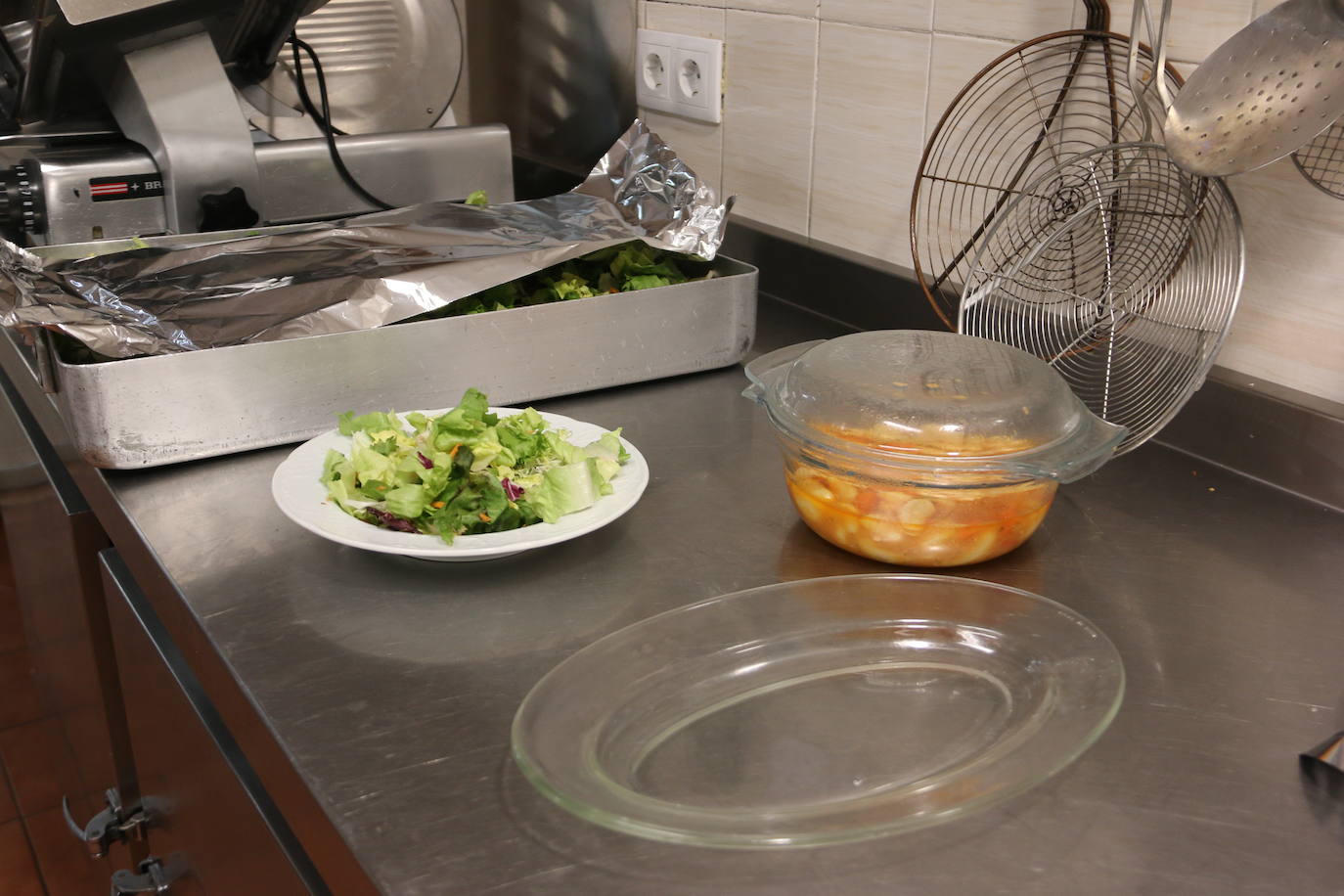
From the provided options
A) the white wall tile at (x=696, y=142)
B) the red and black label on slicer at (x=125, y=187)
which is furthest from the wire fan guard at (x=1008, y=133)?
the red and black label on slicer at (x=125, y=187)

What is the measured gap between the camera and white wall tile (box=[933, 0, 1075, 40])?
938 millimetres

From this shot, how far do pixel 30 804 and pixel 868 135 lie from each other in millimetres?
1504

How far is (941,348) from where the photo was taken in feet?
2.52

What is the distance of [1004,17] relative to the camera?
98 centimetres

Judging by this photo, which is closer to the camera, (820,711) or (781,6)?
(820,711)

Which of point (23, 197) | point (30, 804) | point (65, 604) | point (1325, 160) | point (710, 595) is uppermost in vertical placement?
point (1325, 160)

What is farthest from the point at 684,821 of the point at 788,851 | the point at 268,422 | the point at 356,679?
the point at 268,422

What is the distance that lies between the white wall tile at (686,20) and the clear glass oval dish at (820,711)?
0.84 meters

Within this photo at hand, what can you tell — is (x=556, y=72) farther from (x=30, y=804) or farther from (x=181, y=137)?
(x=30, y=804)

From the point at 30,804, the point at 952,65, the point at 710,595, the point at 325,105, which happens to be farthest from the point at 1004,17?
the point at 30,804

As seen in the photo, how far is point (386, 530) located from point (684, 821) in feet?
1.04

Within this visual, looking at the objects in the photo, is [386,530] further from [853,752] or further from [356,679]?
[853,752]

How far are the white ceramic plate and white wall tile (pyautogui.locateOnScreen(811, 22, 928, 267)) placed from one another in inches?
18.4

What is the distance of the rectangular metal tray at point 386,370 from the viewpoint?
826 mm
